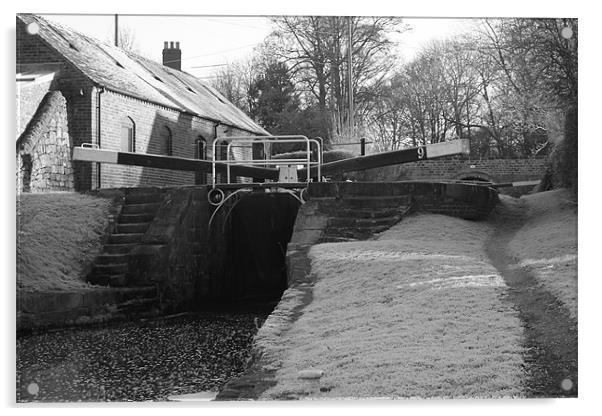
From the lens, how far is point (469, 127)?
10.1m

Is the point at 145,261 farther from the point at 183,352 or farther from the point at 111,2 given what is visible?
the point at 111,2

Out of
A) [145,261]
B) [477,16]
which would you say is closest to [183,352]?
[145,261]

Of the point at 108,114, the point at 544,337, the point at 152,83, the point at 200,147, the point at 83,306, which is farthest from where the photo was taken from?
the point at 200,147

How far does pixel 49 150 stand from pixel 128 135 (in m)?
4.54

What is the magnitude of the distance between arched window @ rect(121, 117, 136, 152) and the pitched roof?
0.60m

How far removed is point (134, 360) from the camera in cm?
945

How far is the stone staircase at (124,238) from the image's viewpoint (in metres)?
13.0

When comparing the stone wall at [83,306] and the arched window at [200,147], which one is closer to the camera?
the stone wall at [83,306]

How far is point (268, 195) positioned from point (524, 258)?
755 cm

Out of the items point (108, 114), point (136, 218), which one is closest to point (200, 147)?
point (108, 114)

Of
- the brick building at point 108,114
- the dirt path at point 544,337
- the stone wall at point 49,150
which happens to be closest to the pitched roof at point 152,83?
the brick building at point 108,114

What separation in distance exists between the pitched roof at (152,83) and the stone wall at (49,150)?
3.19ft

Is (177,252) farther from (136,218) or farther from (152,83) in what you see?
(152,83)

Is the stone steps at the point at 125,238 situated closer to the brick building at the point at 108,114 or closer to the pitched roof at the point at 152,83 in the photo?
the brick building at the point at 108,114
